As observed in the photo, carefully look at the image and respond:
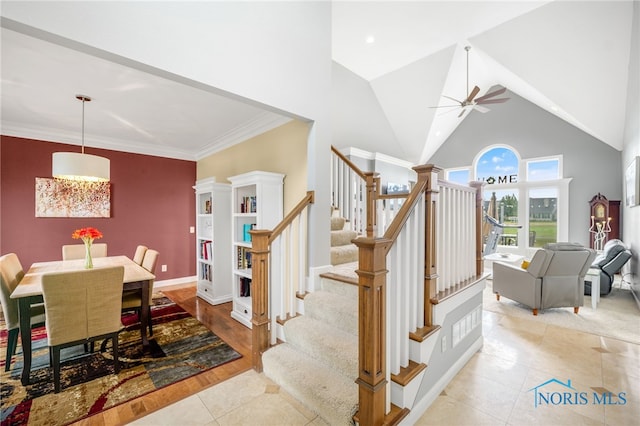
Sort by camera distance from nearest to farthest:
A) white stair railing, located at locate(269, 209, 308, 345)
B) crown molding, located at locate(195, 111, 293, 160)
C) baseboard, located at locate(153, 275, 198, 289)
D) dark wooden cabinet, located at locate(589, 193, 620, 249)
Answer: white stair railing, located at locate(269, 209, 308, 345), crown molding, located at locate(195, 111, 293, 160), baseboard, located at locate(153, 275, 198, 289), dark wooden cabinet, located at locate(589, 193, 620, 249)

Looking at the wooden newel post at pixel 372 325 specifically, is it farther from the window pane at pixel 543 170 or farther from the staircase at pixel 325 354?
the window pane at pixel 543 170

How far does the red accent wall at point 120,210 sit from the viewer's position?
3826 mm

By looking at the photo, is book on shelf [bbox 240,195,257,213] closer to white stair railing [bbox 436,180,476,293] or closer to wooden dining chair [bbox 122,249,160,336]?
wooden dining chair [bbox 122,249,160,336]

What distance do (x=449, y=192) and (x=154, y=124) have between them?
3968mm

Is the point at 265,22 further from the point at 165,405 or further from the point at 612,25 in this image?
the point at 612,25

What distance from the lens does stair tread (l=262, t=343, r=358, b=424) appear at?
5.49ft

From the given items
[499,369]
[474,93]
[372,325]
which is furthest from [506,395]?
[474,93]

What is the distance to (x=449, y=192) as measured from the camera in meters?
2.22

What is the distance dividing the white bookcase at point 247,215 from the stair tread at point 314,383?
4.02ft

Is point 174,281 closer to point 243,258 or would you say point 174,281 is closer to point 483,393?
point 243,258

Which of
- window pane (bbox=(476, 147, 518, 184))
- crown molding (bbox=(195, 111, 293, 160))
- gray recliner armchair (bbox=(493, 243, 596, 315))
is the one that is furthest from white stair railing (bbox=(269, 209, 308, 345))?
window pane (bbox=(476, 147, 518, 184))

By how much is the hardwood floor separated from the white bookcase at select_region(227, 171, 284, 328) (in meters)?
0.22

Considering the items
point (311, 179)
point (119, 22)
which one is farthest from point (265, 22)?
point (311, 179)

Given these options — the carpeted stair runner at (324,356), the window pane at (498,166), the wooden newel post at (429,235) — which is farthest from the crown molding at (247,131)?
the window pane at (498,166)
